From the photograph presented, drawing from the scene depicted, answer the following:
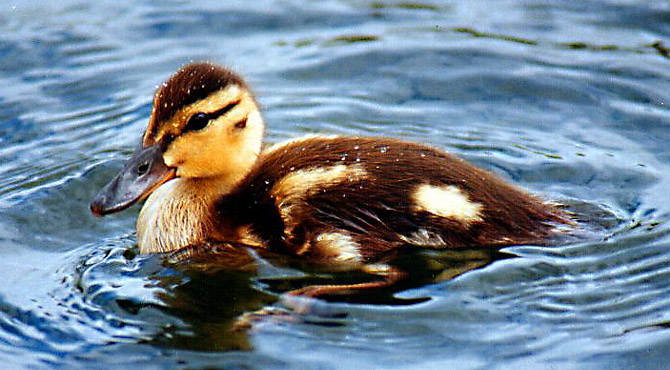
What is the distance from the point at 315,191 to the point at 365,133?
1864 mm

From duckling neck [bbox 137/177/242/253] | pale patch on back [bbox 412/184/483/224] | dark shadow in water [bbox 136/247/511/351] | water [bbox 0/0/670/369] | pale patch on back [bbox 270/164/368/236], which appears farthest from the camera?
duckling neck [bbox 137/177/242/253]

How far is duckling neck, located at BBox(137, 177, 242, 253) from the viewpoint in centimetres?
548

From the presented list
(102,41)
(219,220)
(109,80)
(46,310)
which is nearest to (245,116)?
(219,220)

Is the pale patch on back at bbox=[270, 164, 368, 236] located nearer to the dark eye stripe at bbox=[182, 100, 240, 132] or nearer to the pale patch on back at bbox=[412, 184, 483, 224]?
the pale patch on back at bbox=[412, 184, 483, 224]

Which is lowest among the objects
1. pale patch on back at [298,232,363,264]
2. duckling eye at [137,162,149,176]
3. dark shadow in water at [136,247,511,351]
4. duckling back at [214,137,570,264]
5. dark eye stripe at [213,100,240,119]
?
dark shadow in water at [136,247,511,351]

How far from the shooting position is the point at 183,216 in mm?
5527

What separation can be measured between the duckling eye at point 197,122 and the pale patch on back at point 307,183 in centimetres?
47

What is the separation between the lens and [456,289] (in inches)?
199

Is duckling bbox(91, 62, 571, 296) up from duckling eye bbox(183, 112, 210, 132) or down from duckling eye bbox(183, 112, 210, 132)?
down

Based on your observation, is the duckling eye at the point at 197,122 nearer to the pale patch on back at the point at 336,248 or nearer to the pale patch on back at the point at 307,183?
the pale patch on back at the point at 307,183

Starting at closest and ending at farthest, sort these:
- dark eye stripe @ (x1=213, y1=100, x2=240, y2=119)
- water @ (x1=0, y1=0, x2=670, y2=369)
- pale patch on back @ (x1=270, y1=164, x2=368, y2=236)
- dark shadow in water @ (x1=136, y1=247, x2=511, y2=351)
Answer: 1. water @ (x1=0, y1=0, x2=670, y2=369)
2. dark shadow in water @ (x1=136, y1=247, x2=511, y2=351)
3. pale patch on back @ (x1=270, y1=164, x2=368, y2=236)
4. dark eye stripe @ (x1=213, y1=100, x2=240, y2=119)

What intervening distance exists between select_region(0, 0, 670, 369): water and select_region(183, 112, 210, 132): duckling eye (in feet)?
2.18

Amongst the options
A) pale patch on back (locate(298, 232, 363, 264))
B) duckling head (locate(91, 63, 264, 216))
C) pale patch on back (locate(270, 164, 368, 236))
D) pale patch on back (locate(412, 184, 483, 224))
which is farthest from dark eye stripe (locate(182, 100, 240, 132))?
pale patch on back (locate(412, 184, 483, 224))

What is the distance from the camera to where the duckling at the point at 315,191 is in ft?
16.8
